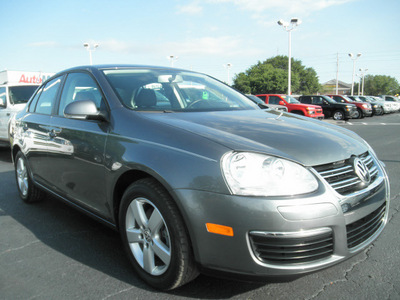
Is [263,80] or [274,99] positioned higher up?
[263,80]

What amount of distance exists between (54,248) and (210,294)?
58.4 inches

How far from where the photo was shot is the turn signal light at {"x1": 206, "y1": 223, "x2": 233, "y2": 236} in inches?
73.3

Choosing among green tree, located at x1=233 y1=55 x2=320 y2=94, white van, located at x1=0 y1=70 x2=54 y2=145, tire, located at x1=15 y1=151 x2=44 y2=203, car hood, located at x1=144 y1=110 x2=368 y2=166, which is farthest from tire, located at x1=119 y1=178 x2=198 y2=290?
green tree, located at x1=233 y1=55 x2=320 y2=94

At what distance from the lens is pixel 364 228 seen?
2127 mm

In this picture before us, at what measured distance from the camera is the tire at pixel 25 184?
409cm

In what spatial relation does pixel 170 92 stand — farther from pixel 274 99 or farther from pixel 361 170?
pixel 274 99

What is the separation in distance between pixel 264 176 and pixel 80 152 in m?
1.57

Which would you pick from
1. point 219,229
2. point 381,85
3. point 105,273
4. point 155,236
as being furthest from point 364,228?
point 381,85

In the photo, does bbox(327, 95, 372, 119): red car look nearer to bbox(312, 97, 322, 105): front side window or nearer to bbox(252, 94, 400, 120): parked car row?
bbox(252, 94, 400, 120): parked car row

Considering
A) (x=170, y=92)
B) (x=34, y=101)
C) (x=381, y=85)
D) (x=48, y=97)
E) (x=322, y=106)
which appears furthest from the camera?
(x=381, y=85)

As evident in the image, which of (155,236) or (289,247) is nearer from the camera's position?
(289,247)

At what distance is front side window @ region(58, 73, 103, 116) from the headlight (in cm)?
140

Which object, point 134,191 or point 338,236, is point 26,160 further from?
point 338,236

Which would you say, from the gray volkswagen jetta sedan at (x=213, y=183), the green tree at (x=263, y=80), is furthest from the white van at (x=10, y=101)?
the green tree at (x=263, y=80)
